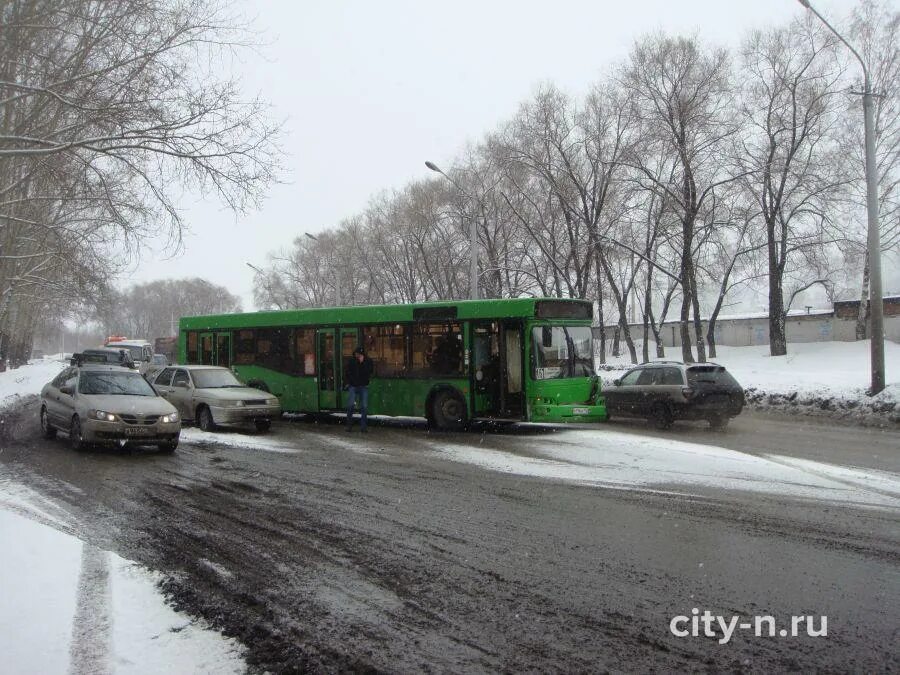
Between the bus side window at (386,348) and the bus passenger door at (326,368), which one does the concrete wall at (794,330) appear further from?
the bus passenger door at (326,368)

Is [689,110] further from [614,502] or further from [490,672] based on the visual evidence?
[490,672]

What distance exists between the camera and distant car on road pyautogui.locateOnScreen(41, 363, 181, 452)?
12562 mm

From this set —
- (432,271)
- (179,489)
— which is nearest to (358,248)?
(432,271)

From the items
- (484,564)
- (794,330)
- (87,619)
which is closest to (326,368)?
(484,564)

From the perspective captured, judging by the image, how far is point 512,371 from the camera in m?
15.6

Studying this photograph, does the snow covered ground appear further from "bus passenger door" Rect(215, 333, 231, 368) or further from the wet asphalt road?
"bus passenger door" Rect(215, 333, 231, 368)

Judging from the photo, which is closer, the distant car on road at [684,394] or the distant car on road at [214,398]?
the distant car on road at [214,398]

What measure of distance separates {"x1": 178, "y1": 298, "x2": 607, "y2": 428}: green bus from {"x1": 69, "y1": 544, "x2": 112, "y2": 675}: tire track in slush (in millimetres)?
10362

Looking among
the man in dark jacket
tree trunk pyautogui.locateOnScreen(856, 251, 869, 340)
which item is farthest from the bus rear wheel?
tree trunk pyautogui.locateOnScreen(856, 251, 869, 340)

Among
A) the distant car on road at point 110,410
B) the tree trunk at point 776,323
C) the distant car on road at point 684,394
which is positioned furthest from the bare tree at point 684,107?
the distant car on road at point 110,410

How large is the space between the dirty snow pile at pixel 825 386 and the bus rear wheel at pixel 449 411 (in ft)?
18.1

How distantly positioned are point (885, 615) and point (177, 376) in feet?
52.4

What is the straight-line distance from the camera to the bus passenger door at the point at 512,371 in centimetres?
1545

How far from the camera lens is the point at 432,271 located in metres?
54.3
